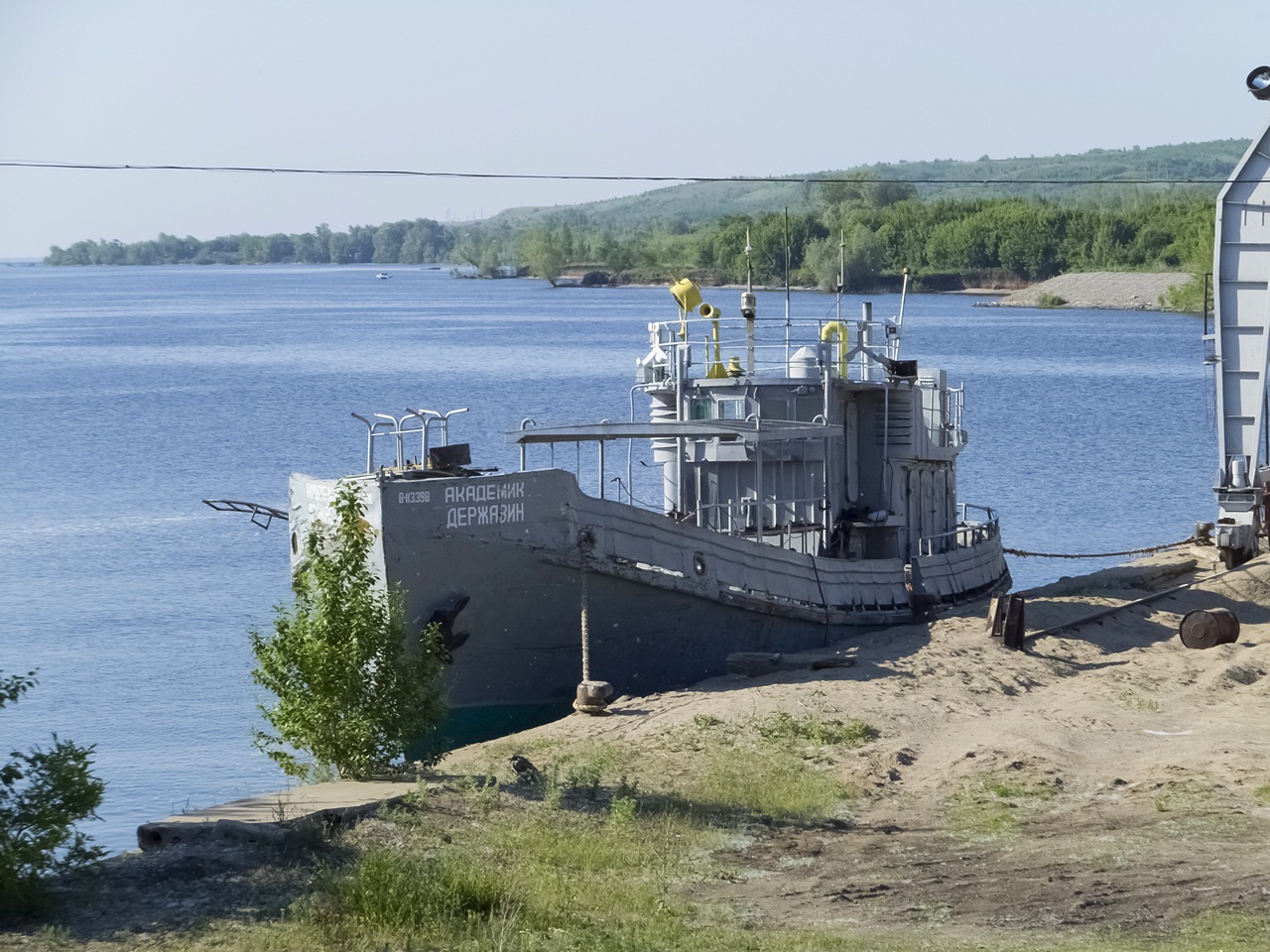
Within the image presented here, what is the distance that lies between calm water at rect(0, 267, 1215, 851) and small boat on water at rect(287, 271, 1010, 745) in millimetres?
3868

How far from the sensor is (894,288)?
456 ft

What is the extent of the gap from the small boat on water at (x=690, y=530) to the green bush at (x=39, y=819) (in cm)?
728

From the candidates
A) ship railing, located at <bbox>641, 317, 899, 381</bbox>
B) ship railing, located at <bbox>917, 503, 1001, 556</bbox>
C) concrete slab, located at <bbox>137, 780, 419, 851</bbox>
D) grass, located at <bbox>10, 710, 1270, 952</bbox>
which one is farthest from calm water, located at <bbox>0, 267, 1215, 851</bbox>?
ship railing, located at <bbox>641, 317, 899, 381</bbox>

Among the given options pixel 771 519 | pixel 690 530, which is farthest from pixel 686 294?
pixel 690 530

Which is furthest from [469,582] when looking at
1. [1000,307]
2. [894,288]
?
[1000,307]

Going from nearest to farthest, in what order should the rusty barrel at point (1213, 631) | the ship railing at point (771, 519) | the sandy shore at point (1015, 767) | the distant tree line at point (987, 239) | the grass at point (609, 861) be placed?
the grass at point (609, 861) → the sandy shore at point (1015, 767) → the ship railing at point (771, 519) → the rusty barrel at point (1213, 631) → the distant tree line at point (987, 239)

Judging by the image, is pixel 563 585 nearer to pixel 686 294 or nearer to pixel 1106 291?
pixel 686 294

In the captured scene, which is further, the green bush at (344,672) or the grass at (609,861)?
the green bush at (344,672)

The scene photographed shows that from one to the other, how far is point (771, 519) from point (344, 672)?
32.6 feet

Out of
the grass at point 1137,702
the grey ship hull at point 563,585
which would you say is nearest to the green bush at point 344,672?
the grey ship hull at point 563,585

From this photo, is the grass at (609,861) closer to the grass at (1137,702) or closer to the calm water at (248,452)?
the grass at (1137,702)

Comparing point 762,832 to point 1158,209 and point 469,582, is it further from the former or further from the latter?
point 1158,209

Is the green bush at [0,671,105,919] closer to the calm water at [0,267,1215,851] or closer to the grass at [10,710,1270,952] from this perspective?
the grass at [10,710,1270,952]

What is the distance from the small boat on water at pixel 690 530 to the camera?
19781 millimetres
